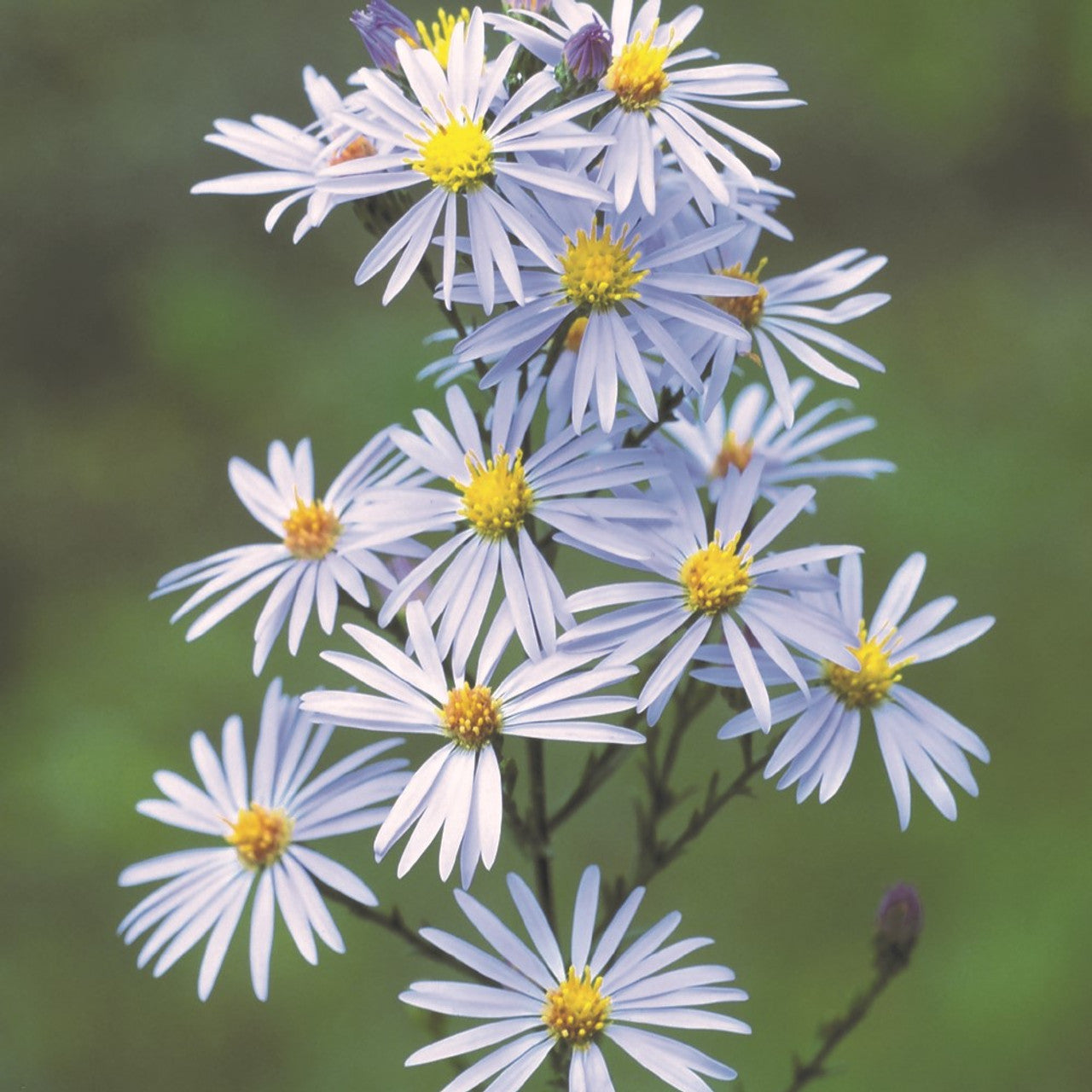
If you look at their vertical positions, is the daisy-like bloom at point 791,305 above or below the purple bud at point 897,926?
above

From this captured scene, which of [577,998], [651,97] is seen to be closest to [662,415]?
[651,97]

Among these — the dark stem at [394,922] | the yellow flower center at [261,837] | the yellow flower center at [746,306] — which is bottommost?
the dark stem at [394,922]

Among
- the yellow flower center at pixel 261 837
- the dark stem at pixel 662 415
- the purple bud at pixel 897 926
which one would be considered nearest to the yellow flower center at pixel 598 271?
the dark stem at pixel 662 415

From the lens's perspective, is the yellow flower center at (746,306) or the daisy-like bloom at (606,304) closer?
the daisy-like bloom at (606,304)

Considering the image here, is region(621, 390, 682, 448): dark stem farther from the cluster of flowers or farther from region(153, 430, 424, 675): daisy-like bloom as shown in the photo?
region(153, 430, 424, 675): daisy-like bloom

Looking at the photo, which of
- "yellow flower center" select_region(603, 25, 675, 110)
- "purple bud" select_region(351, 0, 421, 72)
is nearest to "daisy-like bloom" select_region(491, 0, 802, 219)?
"yellow flower center" select_region(603, 25, 675, 110)

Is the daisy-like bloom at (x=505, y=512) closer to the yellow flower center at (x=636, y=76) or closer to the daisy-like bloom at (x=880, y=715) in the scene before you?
the daisy-like bloom at (x=880, y=715)
